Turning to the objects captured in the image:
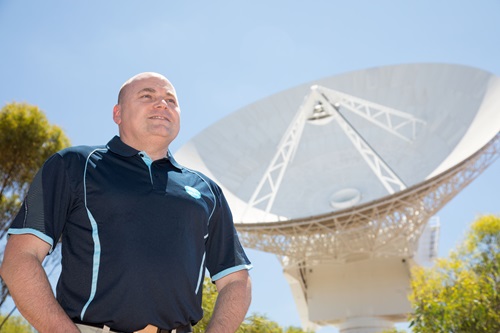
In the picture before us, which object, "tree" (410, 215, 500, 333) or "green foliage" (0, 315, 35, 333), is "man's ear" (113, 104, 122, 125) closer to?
"tree" (410, 215, 500, 333)

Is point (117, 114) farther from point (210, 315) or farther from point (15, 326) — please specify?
point (15, 326)

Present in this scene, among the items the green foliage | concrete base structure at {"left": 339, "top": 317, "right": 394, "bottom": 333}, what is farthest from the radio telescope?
the green foliage

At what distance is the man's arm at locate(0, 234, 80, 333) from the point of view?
8.60 feet

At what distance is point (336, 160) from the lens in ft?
94.1

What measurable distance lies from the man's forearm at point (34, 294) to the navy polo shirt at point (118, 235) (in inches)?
5.6

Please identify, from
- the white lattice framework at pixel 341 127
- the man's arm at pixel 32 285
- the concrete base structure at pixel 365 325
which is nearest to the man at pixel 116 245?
the man's arm at pixel 32 285

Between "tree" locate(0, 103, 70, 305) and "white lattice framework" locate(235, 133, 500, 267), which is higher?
"tree" locate(0, 103, 70, 305)

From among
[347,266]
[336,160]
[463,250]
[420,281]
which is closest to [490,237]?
[463,250]

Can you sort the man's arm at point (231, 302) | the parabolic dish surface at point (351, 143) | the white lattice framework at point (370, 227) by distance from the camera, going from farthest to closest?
1. the parabolic dish surface at point (351, 143)
2. the white lattice framework at point (370, 227)
3. the man's arm at point (231, 302)

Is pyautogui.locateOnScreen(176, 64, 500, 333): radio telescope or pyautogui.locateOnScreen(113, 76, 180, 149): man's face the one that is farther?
pyautogui.locateOnScreen(176, 64, 500, 333): radio telescope

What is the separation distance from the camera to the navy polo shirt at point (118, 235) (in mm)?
2809

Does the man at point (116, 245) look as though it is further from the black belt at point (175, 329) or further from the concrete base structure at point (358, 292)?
the concrete base structure at point (358, 292)

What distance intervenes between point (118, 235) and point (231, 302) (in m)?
0.72

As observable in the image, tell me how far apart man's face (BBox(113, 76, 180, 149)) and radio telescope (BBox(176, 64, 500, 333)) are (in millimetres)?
20140
